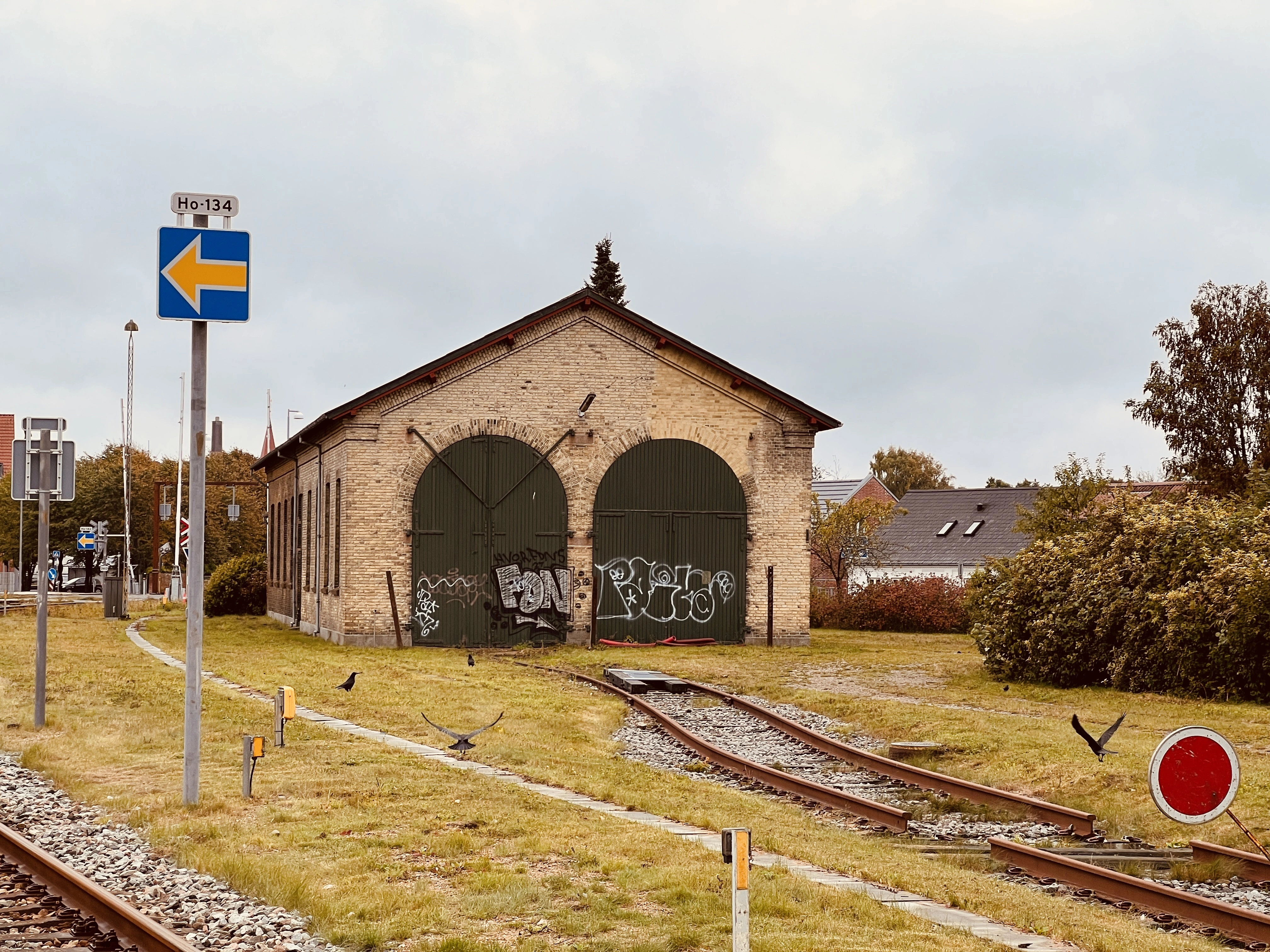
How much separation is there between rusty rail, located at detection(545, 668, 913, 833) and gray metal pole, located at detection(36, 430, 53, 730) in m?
7.51

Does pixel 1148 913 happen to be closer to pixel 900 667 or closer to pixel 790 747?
pixel 790 747

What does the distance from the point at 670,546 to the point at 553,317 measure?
19.6ft

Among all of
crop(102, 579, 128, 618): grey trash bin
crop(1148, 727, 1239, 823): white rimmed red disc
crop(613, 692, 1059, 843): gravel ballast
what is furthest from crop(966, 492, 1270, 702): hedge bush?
crop(102, 579, 128, 618): grey trash bin

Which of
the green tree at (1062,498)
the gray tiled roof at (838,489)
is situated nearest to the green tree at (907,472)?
the gray tiled roof at (838,489)

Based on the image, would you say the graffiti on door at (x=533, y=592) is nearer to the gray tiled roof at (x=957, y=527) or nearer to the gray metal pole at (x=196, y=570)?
the gray metal pole at (x=196, y=570)

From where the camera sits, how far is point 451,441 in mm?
32125

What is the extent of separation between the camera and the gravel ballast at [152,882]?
7473mm

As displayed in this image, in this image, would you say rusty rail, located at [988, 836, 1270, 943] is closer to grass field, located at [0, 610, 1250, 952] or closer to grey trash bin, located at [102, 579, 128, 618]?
grass field, located at [0, 610, 1250, 952]

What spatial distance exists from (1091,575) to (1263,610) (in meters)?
4.45

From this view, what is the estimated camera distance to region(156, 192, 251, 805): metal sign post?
35.4ft

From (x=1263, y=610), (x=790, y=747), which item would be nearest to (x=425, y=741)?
(x=790, y=747)

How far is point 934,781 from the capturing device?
1437cm

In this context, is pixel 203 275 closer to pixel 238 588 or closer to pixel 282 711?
pixel 282 711

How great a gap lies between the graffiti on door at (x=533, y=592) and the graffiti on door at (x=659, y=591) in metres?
0.87
